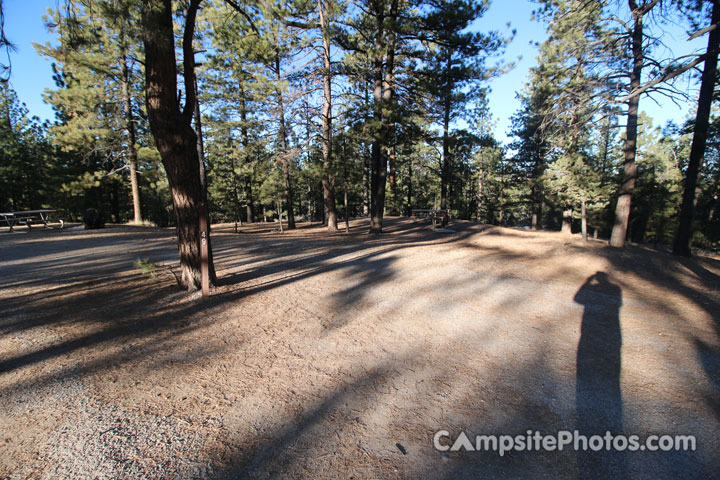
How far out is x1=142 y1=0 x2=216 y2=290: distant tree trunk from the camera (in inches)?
172

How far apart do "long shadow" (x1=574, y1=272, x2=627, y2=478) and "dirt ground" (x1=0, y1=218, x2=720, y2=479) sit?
16 millimetres

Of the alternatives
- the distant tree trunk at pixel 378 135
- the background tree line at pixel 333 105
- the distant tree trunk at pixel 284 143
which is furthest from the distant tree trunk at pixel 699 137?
the distant tree trunk at pixel 284 143

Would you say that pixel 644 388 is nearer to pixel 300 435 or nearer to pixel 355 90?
pixel 300 435

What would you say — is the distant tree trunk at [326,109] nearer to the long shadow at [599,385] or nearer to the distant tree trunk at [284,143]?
the distant tree trunk at [284,143]

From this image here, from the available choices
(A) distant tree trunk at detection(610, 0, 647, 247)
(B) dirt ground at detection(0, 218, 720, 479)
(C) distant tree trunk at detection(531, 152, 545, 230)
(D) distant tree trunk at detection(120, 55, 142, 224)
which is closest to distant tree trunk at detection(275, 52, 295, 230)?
(D) distant tree trunk at detection(120, 55, 142, 224)

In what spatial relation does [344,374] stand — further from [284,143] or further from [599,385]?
[284,143]

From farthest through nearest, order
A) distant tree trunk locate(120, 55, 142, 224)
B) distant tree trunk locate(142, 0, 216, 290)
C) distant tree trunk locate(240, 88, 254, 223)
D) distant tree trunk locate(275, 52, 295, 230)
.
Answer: distant tree trunk locate(240, 88, 254, 223) < distant tree trunk locate(120, 55, 142, 224) < distant tree trunk locate(275, 52, 295, 230) < distant tree trunk locate(142, 0, 216, 290)

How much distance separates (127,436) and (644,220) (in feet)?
105

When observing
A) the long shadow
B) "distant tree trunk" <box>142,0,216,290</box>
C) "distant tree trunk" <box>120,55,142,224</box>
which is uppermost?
"distant tree trunk" <box>120,55,142,224</box>

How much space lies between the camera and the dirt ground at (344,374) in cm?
189

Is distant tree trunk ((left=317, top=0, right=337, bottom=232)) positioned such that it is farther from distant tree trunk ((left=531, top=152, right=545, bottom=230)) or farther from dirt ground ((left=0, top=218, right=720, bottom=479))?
distant tree trunk ((left=531, top=152, right=545, bottom=230))

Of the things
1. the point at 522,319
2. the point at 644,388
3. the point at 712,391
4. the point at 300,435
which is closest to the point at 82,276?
the point at 300,435

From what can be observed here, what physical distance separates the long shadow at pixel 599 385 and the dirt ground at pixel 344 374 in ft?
0.05

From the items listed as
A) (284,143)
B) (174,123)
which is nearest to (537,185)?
(284,143)
